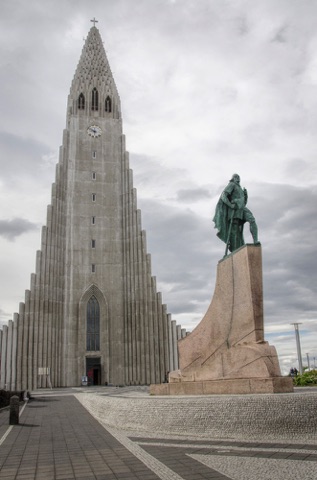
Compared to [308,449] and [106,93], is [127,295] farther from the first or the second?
[308,449]

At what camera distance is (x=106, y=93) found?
4766cm

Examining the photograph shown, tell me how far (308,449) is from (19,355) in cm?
3328

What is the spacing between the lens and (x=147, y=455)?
754 centimetres

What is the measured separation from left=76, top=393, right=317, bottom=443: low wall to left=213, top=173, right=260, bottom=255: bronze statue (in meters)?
5.67

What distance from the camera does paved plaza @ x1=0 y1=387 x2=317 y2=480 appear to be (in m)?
6.27

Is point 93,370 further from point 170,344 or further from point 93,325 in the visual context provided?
point 170,344

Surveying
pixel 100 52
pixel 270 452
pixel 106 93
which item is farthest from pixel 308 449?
pixel 100 52

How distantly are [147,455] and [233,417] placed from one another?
6.81 feet

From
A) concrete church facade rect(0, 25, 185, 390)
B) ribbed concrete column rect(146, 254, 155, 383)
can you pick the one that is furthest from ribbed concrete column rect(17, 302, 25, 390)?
ribbed concrete column rect(146, 254, 155, 383)

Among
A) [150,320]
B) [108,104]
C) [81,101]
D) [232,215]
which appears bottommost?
[150,320]

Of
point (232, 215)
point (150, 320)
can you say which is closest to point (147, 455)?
point (232, 215)

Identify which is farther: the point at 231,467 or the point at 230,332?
the point at 230,332

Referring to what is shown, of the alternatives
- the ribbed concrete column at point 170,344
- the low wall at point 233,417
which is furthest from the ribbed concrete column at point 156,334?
the low wall at point 233,417

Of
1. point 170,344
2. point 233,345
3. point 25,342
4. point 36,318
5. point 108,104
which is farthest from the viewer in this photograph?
point 108,104
